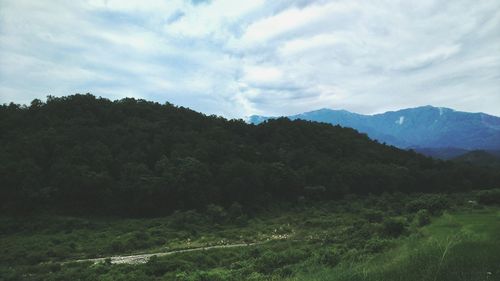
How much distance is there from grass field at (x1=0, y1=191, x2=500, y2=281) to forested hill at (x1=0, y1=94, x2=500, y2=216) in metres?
4.50

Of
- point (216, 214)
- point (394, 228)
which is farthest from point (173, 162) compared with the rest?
point (394, 228)

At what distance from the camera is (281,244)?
3669 centimetres

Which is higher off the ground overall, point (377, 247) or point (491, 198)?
point (491, 198)

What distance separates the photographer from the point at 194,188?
6312 centimetres

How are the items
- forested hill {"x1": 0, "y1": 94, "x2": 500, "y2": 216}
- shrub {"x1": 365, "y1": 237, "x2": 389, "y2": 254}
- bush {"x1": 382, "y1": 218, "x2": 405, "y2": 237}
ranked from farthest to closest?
forested hill {"x1": 0, "y1": 94, "x2": 500, "y2": 216}
bush {"x1": 382, "y1": 218, "x2": 405, "y2": 237}
shrub {"x1": 365, "y1": 237, "x2": 389, "y2": 254}

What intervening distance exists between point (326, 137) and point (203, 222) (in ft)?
175

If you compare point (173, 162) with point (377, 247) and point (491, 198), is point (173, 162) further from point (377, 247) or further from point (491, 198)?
Result: point (377, 247)

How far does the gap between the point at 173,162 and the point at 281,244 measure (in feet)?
114

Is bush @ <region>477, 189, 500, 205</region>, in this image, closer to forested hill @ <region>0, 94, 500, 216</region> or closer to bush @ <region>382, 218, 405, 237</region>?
bush @ <region>382, 218, 405, 237</region>

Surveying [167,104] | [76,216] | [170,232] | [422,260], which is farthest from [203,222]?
[167,104]

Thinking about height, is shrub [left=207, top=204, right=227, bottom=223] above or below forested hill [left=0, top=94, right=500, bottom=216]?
below

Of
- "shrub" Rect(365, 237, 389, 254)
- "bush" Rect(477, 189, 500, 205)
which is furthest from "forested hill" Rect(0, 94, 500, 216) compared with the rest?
"shrub" Rect(365, 237, 389, 254)

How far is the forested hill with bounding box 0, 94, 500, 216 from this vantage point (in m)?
59.3

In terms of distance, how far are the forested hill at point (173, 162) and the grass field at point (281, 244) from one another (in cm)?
450
